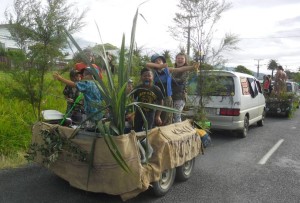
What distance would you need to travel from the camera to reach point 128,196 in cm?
349

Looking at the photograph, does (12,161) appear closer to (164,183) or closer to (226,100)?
(164,183)

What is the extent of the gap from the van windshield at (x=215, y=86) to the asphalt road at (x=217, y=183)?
1608 mm

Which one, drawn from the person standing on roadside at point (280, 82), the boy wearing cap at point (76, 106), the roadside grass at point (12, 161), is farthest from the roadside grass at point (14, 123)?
the person standing on roadside at point (280, 82)

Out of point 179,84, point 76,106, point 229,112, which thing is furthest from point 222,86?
point 76,106

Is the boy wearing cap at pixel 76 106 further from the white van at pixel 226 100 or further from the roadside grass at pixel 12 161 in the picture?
the white van at pixel 226 100

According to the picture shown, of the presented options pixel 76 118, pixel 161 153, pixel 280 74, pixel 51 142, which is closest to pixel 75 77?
pixel 76 118

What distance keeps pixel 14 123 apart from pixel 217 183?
4157 mm

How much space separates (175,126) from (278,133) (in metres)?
6.34

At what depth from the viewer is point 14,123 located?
6.53 m

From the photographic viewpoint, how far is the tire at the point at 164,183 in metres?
4.09

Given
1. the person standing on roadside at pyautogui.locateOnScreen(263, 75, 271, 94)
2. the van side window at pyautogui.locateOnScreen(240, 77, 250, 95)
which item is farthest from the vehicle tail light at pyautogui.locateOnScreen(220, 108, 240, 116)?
the person standing on roadside at pyautogui.locateOnScreen(263, 75, 271, 94)

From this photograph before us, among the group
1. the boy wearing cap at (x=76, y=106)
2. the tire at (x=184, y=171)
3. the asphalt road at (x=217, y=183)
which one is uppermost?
the boy wearing cap at (x=76, y=106)

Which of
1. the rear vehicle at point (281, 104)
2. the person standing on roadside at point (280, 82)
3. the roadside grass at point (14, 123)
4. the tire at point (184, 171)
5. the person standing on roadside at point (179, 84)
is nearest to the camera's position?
the tire at point (184, 171)

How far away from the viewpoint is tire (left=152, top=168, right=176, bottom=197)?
13.4 ft
